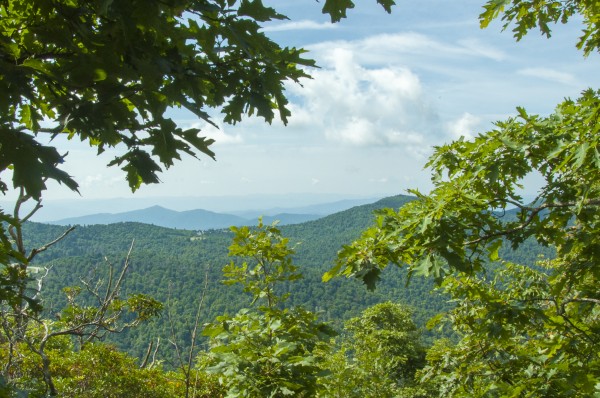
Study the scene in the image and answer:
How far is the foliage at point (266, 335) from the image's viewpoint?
2982 millimetres

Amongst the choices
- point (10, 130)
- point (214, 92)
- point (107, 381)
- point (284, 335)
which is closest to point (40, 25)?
point (10, 130)

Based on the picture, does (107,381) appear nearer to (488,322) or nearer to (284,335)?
(284,335)

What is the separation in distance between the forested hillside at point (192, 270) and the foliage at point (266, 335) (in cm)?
3245

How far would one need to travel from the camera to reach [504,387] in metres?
2.83

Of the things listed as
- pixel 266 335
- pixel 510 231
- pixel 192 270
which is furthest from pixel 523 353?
pixel 192 270

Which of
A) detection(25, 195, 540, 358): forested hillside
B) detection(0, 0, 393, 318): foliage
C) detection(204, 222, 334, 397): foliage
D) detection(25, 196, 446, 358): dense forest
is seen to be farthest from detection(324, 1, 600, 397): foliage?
detection(25, 196, 446, 358): dense forest

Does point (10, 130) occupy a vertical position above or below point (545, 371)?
above

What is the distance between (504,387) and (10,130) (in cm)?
300

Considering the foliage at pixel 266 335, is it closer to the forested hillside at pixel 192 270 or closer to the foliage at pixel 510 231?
the foliage at pixel 510 231

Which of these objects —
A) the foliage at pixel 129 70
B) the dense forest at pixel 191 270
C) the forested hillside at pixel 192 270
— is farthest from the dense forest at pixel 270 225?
the dense forest at pixel 191 270

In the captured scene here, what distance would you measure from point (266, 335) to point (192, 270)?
334 ft

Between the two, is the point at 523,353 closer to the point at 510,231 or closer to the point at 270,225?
the point at 510,231

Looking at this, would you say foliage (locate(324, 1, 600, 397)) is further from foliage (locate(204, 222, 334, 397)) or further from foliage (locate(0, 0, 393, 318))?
foliage (locate(0, 0, 393, 318))

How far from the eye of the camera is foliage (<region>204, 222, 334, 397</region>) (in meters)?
2.98
